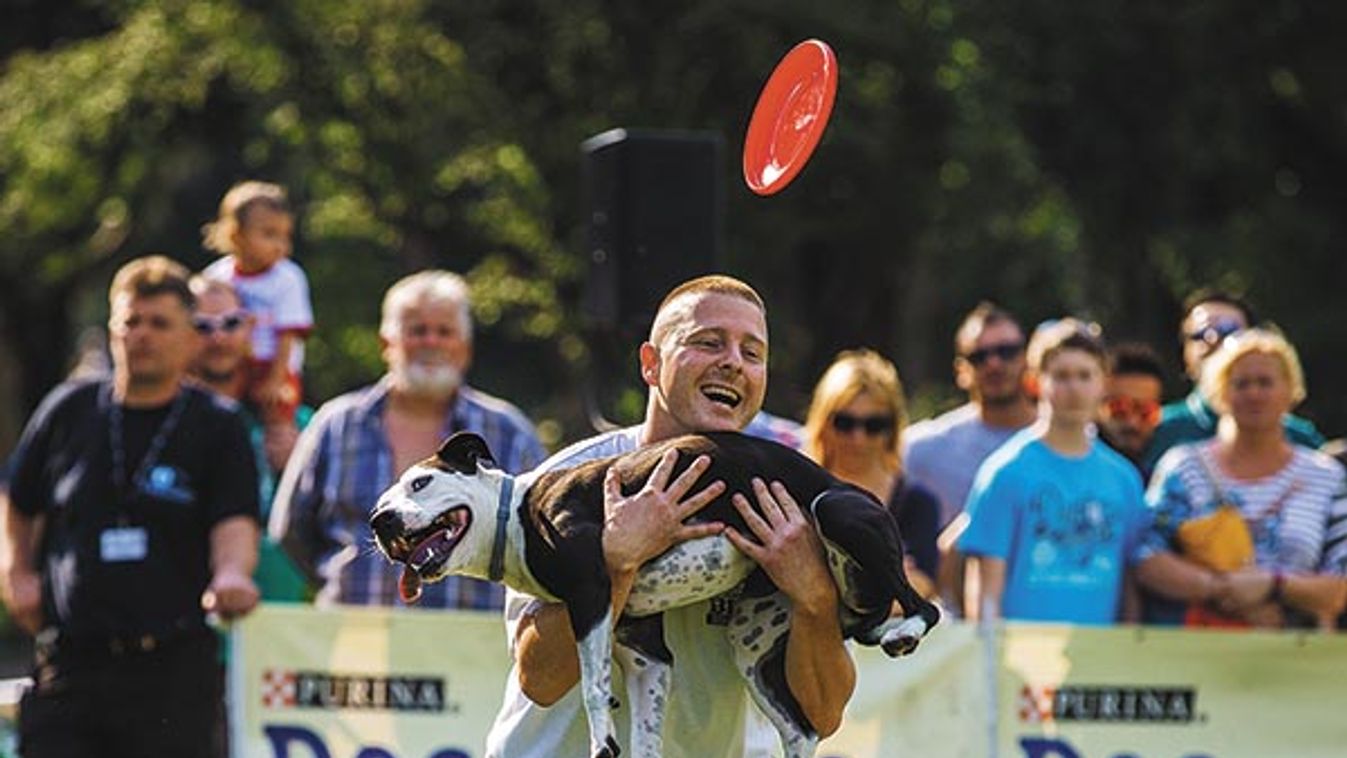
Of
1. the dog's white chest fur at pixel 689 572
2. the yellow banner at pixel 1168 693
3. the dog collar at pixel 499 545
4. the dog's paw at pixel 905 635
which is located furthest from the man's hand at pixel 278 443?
the dog's paw at pixel 905 635

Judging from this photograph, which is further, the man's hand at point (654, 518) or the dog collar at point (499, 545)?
the dog collar at point (499, 545)

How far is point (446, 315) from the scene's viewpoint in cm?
955

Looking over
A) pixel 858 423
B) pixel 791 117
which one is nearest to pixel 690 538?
pixel 791 117

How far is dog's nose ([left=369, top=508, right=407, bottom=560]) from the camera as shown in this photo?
5301 millimetres

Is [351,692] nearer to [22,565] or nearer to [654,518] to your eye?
[22,565]

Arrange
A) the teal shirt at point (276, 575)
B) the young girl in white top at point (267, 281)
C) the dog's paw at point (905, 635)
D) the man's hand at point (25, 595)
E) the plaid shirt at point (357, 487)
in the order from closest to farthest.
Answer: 1. the dog's paw at point (905, 635)
2. the man's hand at point (25, 595)
3. the plaid shirt at point (357, 487)
4. the teal shirt at point (276, 575)
5. the young girl in white top at point (267, 281)

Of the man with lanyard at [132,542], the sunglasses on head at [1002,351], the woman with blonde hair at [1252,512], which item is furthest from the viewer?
the sunglasses on head at [1002,351]

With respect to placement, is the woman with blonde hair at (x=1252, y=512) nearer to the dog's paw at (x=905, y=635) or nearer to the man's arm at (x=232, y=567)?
the man's arm at (x=232, y=567)

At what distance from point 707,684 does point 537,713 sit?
380mm

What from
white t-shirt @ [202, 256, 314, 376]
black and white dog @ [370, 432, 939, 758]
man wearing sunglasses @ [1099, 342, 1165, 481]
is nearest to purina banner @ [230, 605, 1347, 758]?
man wearing sunglasses @ [1099, 342, 1165, 481]

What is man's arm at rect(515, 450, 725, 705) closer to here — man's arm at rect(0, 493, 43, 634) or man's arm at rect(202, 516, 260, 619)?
man's arm at rect(202, 516, 260, 619)

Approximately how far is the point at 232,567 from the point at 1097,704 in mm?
2986

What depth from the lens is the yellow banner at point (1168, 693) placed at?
9.34 meters

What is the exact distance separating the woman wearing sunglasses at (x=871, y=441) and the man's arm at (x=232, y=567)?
1970mm
